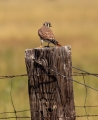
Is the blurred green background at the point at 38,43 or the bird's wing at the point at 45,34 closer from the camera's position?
the bird's wing at the point at 45,34

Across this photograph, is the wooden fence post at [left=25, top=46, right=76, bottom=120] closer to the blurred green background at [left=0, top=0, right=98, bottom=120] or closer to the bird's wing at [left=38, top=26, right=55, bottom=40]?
the bird's wing at [left=38, top=26, right=55, bottom=40]

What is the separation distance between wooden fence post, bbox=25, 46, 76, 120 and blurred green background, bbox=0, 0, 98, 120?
335 cm

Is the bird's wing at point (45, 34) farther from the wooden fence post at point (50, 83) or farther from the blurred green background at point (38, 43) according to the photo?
the wooden fence post at point (50, 83)

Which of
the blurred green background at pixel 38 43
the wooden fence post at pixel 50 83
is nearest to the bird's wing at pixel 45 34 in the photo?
the blurred green background at pixel 38 43

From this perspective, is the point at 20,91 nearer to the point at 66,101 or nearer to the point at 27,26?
the point at 66,101

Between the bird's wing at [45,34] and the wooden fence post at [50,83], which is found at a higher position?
the bird's wing at [45,34]

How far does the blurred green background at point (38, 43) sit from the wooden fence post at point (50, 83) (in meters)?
3.35

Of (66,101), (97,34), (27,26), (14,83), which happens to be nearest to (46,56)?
(66,101)

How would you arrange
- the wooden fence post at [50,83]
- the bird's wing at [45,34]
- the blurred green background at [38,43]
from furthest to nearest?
the blurred green background at [38,43] < the bird's wing at [45,34] < the wooden fence post at [50,83]

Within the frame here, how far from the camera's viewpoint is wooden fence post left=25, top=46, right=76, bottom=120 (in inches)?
194

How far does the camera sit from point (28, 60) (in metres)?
4.98

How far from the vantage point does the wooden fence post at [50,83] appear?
493 cm

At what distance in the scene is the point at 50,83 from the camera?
5.00 m

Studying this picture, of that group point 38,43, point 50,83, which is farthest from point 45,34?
point 38,43
